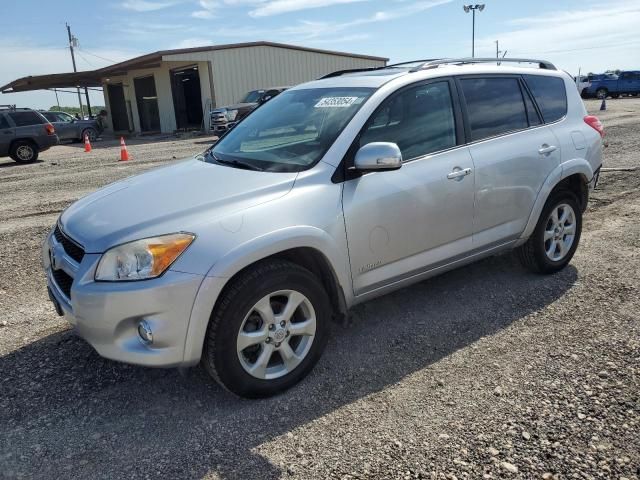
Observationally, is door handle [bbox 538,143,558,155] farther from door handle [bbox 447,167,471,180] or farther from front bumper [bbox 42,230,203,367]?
front bumper [bbox 42,230,203,367]

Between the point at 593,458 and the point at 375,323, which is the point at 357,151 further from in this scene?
the point at 593,458

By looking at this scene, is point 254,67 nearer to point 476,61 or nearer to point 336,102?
point 476,61

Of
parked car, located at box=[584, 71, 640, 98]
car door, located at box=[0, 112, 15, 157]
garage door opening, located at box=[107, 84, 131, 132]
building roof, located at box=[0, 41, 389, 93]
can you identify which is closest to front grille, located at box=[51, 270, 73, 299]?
car door, located at box=[0, 112, 15, 157]

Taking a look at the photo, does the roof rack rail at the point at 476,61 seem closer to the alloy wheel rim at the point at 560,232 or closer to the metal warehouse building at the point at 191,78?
the alloy wheel rim at the point at 560,232

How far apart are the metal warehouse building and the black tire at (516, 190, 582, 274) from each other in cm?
2338

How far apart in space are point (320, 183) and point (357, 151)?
0.33m

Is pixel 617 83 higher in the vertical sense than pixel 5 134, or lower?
higher

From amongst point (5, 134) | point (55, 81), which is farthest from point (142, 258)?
point (55, 81)

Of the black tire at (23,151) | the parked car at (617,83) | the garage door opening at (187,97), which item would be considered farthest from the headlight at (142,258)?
the parked car at (617,83)

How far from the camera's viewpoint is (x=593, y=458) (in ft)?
8.46

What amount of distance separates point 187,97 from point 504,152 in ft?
98.3

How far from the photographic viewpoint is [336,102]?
12.4 feet

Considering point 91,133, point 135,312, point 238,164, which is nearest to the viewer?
point 135,312

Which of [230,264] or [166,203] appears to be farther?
[166,203]
